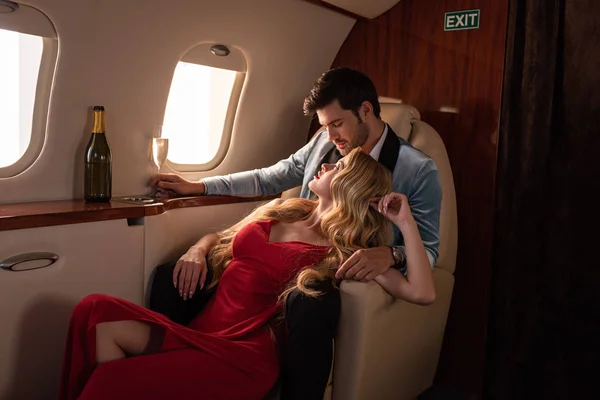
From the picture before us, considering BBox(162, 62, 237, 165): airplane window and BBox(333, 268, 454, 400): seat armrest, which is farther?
BBox(162, 62, 237, 165): airplane window

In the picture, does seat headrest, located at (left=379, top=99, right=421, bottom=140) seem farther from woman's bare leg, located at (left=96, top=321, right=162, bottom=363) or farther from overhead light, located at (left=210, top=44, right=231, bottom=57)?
woman's bare leg, located at (left=96, top=321, right=162, bottom=363)

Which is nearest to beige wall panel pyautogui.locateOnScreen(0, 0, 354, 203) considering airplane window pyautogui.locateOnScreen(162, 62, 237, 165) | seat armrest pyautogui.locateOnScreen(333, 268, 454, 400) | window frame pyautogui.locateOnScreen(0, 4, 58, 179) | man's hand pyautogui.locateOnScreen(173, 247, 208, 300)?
window frame pyautogui.locateOnScreen(0, 4, 58, 179)

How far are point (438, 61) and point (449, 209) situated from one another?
0.80 metres

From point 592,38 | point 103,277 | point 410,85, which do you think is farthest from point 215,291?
point 592,38

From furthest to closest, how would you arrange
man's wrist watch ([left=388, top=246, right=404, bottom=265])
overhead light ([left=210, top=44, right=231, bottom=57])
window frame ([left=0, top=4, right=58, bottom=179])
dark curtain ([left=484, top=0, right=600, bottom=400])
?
overhead light ([left=210, top=44, right=231, bottom=57]) → dark curtain ([left=484, top=0, right=600, bottom=400]) → man's wrist watch ([left=388, top=246, right=404, bottom=265]) → window frame ([left=0, top=4, right=58, bottom=179])

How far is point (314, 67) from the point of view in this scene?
344 centimetres

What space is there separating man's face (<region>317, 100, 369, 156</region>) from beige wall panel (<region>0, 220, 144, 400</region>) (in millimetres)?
926

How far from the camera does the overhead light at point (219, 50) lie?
2875 millimetres

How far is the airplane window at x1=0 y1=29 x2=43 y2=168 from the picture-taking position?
93.1 inches

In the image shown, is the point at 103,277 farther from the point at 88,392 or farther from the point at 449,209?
the point at 449,209

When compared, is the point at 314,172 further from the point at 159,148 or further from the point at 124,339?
the point at 124,339

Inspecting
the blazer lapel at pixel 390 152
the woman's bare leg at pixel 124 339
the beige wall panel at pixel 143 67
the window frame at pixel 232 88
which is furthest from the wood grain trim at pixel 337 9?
the woman's bare leg at pixel 124 339

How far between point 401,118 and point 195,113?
1344mm

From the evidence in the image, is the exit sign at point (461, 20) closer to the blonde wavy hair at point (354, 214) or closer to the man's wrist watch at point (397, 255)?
the blonde wavy hair at point (354, 214)
